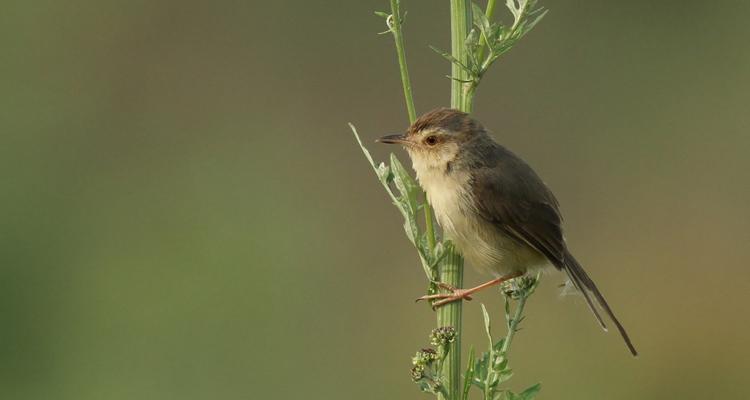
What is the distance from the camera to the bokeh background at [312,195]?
8586 mm

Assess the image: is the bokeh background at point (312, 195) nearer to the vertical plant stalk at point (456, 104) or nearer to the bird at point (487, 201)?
the bird at point (487, 201)

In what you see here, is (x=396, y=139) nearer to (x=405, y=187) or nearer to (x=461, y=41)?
(x=405, y=187)

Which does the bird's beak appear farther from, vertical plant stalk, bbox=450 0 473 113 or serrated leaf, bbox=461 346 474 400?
serrated leaf, bbox=461 346 474 400

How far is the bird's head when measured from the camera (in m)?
4.83

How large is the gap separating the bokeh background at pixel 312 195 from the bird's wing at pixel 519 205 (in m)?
3.63

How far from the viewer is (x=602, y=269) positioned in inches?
434

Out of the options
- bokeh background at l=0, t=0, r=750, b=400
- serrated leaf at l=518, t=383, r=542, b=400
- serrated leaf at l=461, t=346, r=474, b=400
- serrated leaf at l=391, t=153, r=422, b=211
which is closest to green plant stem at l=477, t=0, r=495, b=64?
serrated leaf at l=391, t=153, r=422, b=211

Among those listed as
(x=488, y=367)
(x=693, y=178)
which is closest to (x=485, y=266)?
(x=488, y=367)

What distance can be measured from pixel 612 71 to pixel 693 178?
166 centimetres

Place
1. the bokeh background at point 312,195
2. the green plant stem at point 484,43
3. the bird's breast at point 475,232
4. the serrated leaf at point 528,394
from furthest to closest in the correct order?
the bokeh background at point 312,195, the bird's breast at point 475,232, the green plant stem at point 484,43, the serrated leaf at point 528,394

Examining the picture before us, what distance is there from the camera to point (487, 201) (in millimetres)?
4949

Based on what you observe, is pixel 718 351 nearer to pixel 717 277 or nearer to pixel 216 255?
pixel 717 277

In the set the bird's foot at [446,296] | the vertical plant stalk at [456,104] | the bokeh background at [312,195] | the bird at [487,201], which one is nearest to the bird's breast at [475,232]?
the bird at [487,201]

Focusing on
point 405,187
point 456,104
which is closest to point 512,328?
point 405,187
